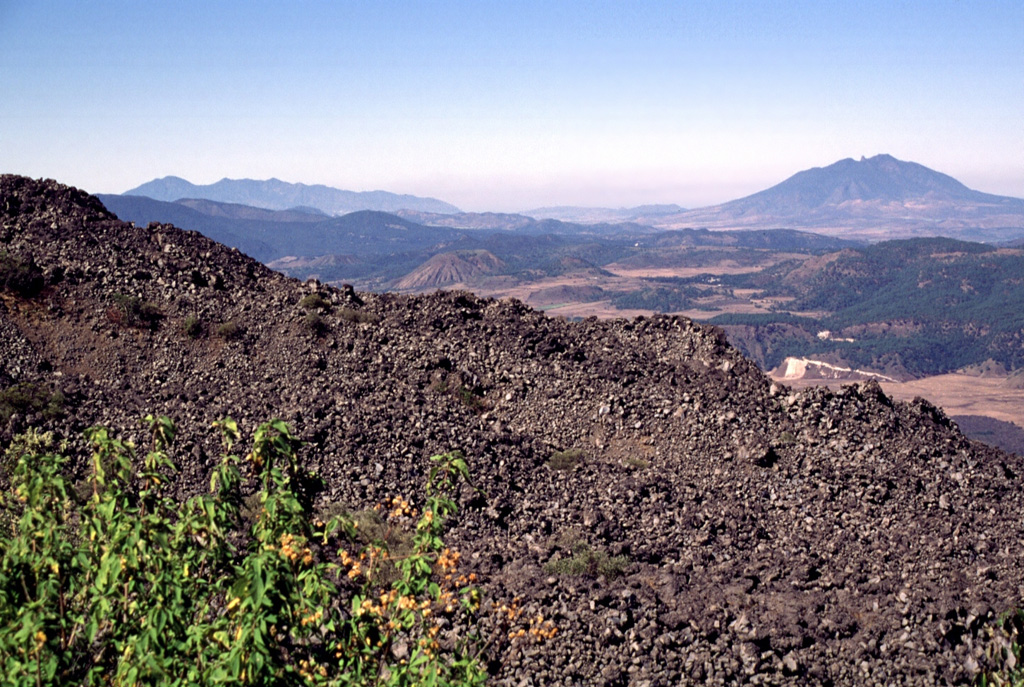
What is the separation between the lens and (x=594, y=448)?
16.6 m

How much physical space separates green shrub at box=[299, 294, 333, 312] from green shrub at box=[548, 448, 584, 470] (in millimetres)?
7873

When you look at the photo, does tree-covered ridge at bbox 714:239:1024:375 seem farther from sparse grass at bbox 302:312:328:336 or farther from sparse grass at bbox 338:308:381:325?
sparse grass at bbox 302:312:328:336

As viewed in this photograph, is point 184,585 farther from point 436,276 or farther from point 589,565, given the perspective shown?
point 436,276

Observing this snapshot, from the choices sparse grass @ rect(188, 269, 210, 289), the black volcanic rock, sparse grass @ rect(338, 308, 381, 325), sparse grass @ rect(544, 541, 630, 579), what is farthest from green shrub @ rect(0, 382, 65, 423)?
sparse grass @ rect(544, 541, 630, 579)

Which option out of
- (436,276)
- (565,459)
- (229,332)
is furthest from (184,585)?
(436,276)

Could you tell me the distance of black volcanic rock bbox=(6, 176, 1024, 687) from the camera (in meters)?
9.88

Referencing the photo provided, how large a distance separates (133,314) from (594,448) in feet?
36.5

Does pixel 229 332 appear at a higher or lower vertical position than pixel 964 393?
higher

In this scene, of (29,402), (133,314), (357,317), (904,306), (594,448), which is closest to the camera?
(29,402)

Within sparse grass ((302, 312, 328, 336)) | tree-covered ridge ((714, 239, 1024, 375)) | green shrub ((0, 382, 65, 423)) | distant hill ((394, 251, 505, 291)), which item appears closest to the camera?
green shrub ((0, 382, 65, 423))

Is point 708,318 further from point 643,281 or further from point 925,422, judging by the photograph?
point 925,422

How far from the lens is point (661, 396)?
1816 centimetres

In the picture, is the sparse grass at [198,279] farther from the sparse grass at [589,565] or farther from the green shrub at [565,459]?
the sparse grass at [589,565]

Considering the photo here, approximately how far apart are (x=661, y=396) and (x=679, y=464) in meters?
2.53
